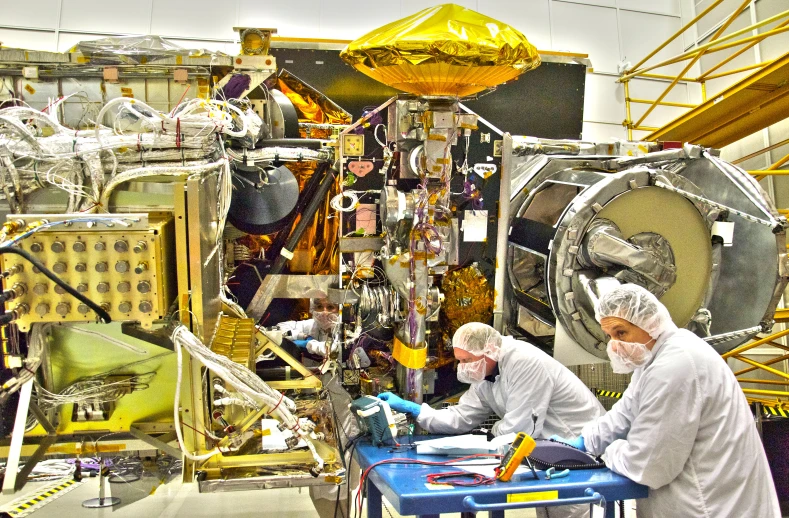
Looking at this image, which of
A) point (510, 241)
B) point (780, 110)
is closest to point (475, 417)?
point (510, 241)

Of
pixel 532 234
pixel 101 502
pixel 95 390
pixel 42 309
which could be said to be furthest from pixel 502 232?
pixel 101 502

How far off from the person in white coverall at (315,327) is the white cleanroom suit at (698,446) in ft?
6.32

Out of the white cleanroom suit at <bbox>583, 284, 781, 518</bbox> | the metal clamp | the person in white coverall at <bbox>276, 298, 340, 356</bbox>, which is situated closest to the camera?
the metal clamp

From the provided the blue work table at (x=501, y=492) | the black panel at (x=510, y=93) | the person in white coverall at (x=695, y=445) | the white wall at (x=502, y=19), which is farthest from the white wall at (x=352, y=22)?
the person in white coverall at (x=695, y=445)

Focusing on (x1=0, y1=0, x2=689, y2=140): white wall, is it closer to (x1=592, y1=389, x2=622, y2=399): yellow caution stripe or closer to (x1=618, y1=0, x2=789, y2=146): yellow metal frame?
(x1=618, y1=0, x2=789, y2=146): yellow metal frame

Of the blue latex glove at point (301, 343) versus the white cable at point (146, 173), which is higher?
the white cable at point (146, 173)

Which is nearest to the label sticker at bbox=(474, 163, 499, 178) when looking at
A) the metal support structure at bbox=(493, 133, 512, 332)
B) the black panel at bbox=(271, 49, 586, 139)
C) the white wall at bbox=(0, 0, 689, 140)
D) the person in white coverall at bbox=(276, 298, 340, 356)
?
the metal support structure at bbox=(493, 133, 512, 332)

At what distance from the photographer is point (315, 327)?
392 centimetres

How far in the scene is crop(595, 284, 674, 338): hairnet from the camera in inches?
97.9

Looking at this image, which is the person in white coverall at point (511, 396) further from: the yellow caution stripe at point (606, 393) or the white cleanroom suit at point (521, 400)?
the yellow caution stripe at point (606, 393)

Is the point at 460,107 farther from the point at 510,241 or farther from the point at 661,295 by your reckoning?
the point at 661,295

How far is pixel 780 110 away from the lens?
16.4ft

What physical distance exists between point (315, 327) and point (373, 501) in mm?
1370

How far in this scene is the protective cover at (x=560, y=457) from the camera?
2410 mm
